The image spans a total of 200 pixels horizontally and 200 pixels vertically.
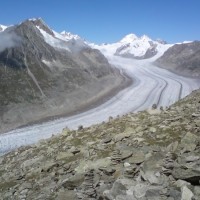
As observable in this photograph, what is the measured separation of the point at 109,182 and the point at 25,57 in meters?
52.6

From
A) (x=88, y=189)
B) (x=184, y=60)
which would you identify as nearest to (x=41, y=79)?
(x=88, y=189)

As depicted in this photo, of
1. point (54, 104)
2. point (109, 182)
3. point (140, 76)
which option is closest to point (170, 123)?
point (109, 182)

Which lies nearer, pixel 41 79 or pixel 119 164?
pixel 119 164

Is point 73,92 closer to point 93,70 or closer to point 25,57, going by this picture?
point 25,57

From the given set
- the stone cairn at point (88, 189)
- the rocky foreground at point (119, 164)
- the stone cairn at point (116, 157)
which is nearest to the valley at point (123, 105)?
the rocky foreground at point (119, 164)

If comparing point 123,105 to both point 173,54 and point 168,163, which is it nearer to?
point 168,163

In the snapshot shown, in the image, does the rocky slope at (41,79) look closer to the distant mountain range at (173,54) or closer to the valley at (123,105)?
the valley at (123,105)

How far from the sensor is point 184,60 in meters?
113

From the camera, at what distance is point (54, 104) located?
55.4 meters

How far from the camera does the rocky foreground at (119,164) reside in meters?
10.4

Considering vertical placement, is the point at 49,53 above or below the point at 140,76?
above

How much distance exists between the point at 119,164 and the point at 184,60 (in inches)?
4071

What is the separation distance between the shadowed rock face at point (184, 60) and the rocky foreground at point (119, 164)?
77968 mm

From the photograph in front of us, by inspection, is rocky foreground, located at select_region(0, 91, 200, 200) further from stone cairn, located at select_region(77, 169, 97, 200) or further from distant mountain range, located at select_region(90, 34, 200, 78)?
distant mountain range, located at select_region(90, 34, 200, 78)
